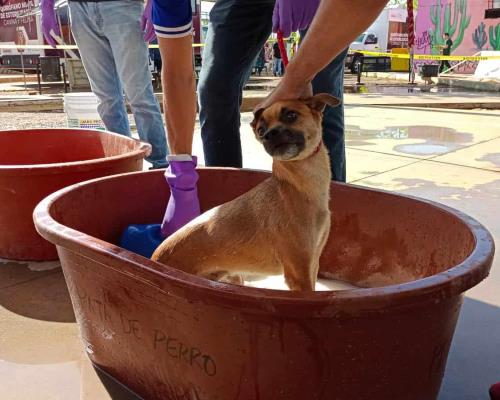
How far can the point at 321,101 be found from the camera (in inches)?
78.4

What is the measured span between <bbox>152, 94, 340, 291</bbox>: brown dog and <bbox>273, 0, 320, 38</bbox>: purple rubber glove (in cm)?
69

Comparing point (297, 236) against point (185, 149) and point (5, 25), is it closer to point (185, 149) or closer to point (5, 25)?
point (185, 149)

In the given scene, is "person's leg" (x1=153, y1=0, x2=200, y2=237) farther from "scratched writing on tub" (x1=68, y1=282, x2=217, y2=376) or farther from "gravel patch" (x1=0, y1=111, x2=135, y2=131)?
"gravel patch" (x1=0, y1=111, x2=135, y2=131)

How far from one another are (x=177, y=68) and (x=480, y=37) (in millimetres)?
26734

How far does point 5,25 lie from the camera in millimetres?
22188

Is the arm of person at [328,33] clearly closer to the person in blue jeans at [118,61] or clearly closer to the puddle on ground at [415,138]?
the person in blue jeans at [118,61]

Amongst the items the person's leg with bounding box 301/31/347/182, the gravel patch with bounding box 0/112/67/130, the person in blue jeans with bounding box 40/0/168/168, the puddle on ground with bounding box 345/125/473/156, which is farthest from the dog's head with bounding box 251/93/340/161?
the gravel patch with bounding box 0/112/67/130

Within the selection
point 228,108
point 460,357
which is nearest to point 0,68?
point 228,108

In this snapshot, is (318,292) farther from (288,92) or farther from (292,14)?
(292,14)

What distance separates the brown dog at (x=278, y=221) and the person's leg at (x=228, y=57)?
0.77 metres

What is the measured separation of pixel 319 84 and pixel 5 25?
76.3 ft

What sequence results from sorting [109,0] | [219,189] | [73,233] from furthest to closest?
[109,0], [219,189], [73,233]

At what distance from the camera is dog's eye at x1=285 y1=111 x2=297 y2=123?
6.37 feet

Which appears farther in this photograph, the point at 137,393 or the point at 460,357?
the point at 460,357
